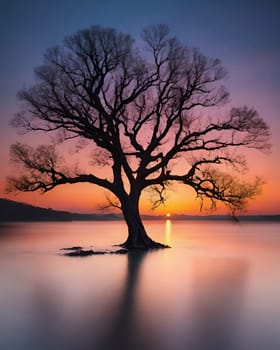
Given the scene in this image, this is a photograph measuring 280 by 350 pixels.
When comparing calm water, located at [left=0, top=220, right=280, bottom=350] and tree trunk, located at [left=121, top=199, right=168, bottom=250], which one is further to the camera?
tree trunk, located at [left=121, top=199, right=168, bottom=250]

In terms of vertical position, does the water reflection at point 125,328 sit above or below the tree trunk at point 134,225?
below

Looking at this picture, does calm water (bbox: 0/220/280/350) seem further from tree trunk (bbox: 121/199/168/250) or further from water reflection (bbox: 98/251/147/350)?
tree trunk (bbox: 121/199/168/250)

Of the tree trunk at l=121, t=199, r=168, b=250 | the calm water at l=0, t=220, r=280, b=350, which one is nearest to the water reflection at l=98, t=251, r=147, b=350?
the calm water at l=0, t=220, r=280, b=350

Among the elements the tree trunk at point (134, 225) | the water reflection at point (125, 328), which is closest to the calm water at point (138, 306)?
the water reflection at point (125, 328)

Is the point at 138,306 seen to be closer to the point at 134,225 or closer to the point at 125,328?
the point at 125,328

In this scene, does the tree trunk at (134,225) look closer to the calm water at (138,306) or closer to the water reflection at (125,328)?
the calm water at (138,306)

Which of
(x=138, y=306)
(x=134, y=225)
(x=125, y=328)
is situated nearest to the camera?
(x=125, y=328)

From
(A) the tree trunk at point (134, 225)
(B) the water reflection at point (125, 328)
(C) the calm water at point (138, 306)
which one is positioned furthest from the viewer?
(A) the tree trunk at point (134, 225)

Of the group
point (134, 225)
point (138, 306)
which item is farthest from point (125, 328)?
point (134, 225)

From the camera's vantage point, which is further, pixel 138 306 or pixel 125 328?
pixel 138 306

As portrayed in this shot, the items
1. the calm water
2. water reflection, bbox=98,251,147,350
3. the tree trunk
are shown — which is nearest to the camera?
water reflection, bbox=98,251,147,350

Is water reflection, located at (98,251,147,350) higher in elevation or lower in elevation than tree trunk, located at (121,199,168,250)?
lower

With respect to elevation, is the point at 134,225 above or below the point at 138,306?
above

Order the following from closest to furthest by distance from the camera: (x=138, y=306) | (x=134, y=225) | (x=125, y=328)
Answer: (x=125, y=328), (x=138, y=306), (x=134, y=225)
